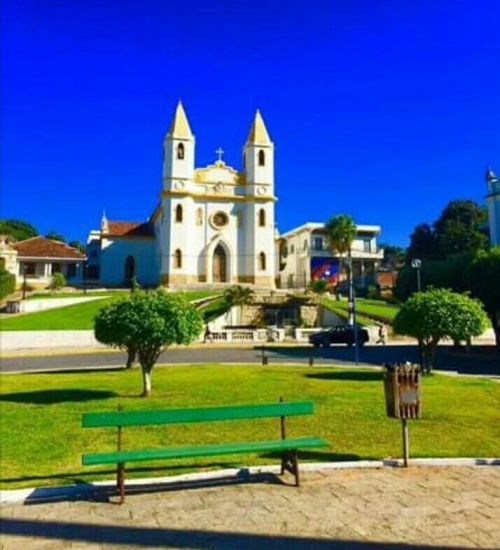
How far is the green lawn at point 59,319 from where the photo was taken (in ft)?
118

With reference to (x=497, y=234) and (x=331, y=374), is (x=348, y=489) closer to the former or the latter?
(x=331, y=374)

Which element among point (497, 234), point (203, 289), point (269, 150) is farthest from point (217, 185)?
point (497, 234)

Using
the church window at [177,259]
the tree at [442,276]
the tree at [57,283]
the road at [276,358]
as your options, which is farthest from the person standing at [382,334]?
the tree at [57,283]

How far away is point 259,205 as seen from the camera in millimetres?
58688

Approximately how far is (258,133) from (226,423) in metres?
53.7

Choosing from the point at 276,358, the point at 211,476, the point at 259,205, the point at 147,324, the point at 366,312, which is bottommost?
the point at 276,358

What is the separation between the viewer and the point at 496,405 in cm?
1160

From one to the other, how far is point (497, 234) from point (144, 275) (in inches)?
1554

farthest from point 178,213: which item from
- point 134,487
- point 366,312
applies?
point 134,487

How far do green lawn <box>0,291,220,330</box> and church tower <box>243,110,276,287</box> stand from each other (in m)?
12.4

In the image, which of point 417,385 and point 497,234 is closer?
point 417,385

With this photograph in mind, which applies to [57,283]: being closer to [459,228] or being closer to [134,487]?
[459,228]

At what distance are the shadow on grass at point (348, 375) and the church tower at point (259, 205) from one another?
125 ft

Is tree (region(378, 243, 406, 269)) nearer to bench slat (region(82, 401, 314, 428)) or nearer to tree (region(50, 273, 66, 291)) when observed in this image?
tree (region(50, 273, 66, 291))
